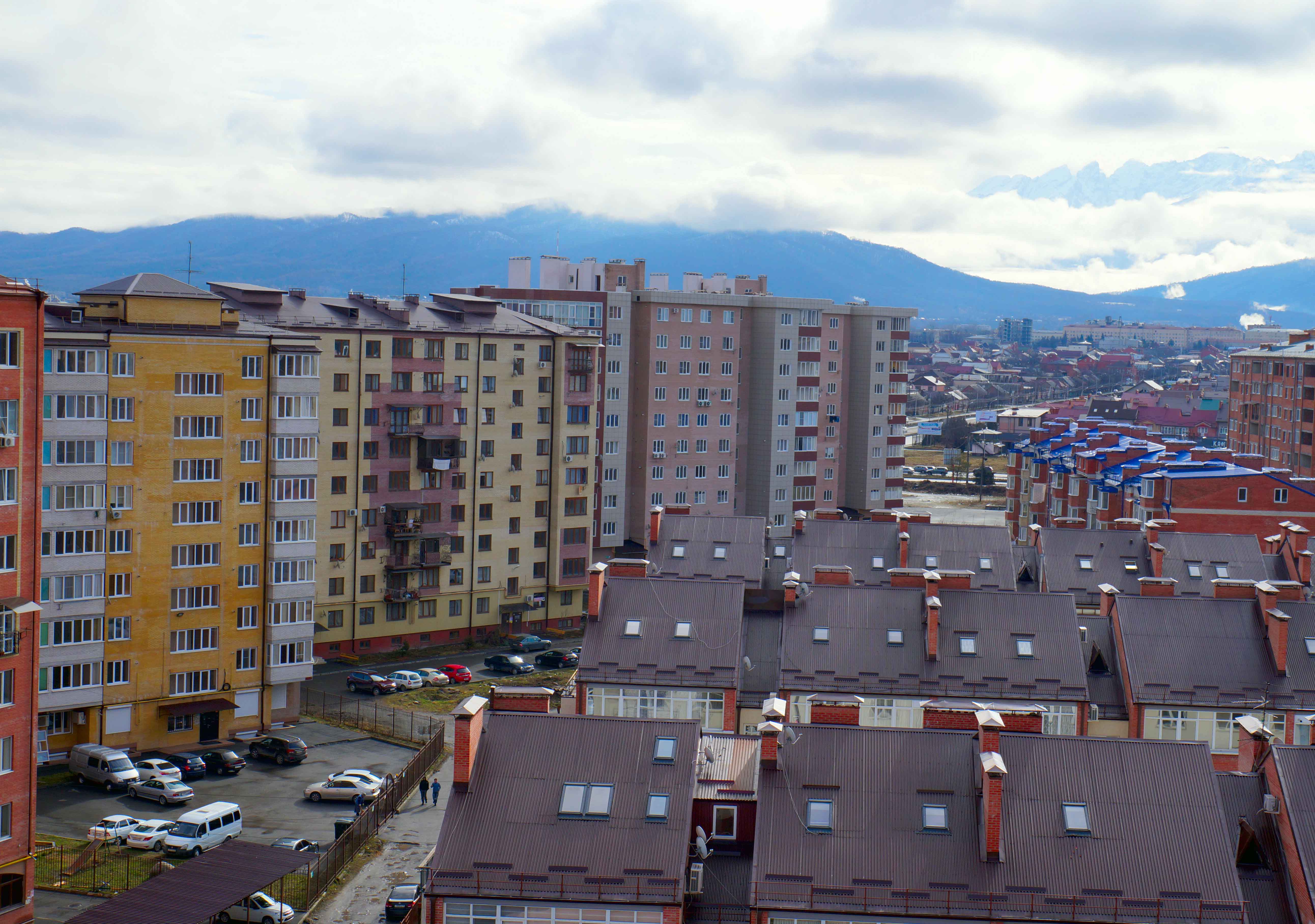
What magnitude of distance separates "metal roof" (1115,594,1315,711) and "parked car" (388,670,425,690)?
43.1m

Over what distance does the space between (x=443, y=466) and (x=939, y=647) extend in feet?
148

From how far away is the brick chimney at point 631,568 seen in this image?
5600cm

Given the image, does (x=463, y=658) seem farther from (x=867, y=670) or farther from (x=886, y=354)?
(x=886, y=354)

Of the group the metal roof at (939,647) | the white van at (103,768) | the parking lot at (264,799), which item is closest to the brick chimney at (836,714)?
the metal roof at (939,647)

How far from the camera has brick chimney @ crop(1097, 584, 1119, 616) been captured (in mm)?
52469

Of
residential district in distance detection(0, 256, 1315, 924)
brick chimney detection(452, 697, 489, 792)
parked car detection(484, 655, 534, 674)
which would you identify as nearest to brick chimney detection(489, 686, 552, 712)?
residential district in distance detection(0, 256, 1315, 924)

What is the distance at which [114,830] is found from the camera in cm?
5219

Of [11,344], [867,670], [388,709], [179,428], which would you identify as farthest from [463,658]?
[11,344]

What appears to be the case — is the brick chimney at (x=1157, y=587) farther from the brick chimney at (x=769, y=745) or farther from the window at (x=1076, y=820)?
the brick chimney at (x=769, y=745)

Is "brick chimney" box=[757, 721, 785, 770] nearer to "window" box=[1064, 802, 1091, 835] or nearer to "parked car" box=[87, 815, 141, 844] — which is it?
"window" box=[1064, 802, 1091, 835]

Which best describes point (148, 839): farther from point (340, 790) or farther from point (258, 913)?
point (258, 913)

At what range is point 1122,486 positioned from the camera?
90.4 m

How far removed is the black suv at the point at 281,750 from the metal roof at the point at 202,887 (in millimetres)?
17341

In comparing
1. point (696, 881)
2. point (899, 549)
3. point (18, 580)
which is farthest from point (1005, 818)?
point (899, 549)
